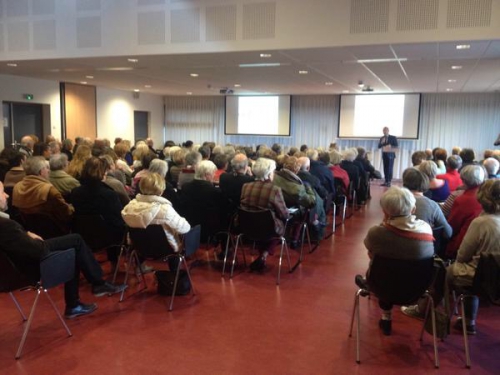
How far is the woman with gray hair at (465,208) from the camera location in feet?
11.8

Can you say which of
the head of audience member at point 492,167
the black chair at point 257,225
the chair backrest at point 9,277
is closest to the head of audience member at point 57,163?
the chair backrest at point 9,277

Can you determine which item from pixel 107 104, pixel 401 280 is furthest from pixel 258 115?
pixel 401 280

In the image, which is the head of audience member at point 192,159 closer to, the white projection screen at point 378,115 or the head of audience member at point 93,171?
the head of audience member at point 93,171

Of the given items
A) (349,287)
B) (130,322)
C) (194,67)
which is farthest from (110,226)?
(194,67)

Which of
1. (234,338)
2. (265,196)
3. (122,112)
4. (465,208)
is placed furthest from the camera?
(122,112)

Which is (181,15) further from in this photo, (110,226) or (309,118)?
(309,118)

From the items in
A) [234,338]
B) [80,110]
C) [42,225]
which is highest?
[80,110]

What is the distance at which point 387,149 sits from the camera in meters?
11.7

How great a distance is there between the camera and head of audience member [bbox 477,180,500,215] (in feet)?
9.53

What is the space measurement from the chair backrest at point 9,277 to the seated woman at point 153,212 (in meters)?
0.92

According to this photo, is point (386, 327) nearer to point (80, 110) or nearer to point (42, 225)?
point (42, 225)

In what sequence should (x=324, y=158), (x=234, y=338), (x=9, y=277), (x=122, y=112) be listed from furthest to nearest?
1. (x=122, y=112)
2. (x=324, y=158)
3. (x=234, y=338)
4. (x=9, y=277)

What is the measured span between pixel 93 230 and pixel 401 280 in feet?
8.75

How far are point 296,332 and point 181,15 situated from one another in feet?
16.0
